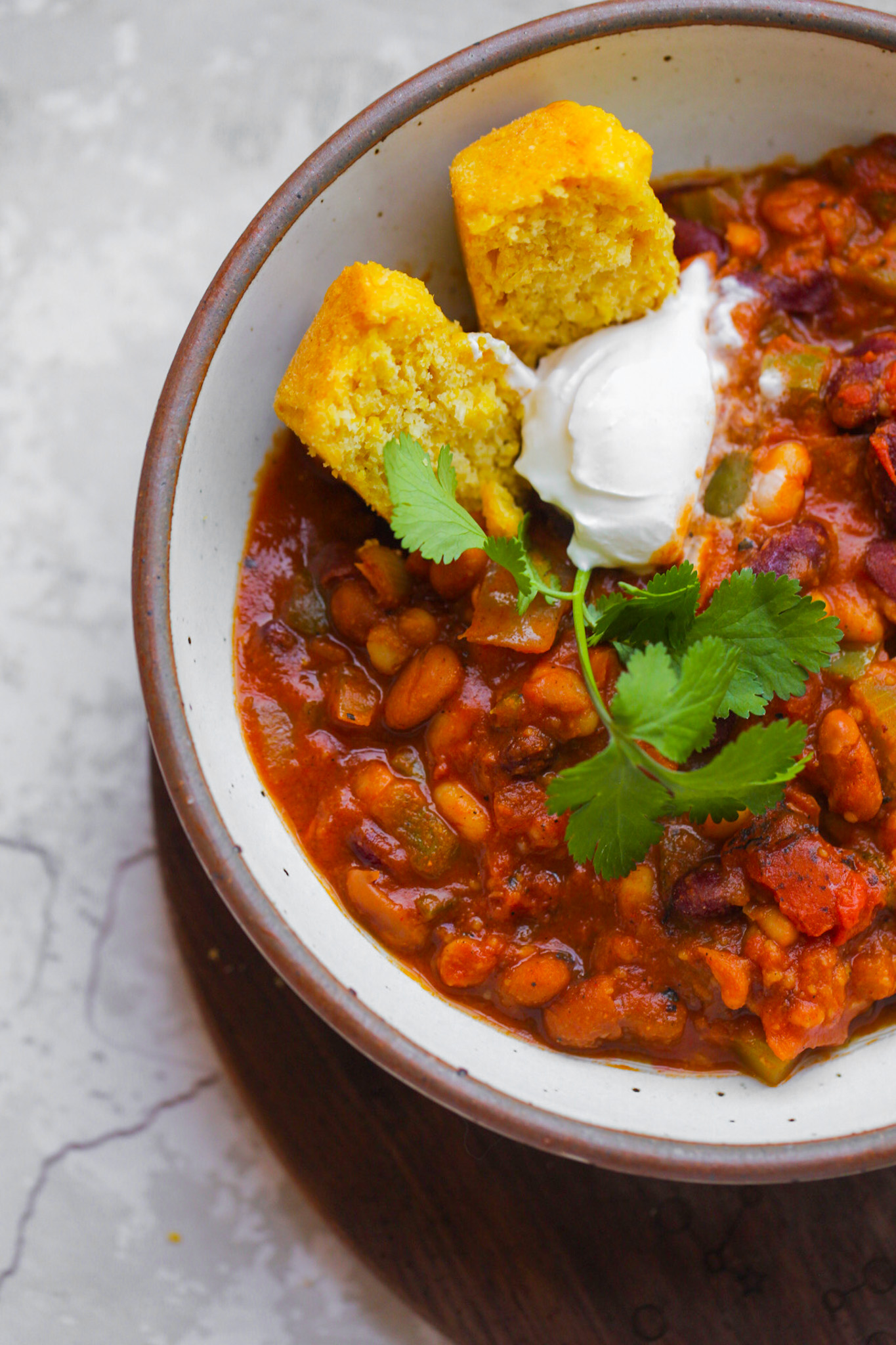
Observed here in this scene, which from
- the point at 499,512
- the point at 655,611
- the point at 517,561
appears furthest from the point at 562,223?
the point at 655,611

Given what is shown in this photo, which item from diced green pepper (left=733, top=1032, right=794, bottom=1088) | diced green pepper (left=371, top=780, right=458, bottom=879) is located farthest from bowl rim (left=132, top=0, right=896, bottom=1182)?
diced green pepper (left=371, top=780, right=458, bottom=879)

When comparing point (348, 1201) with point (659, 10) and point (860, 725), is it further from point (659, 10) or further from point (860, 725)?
point (659, 10)

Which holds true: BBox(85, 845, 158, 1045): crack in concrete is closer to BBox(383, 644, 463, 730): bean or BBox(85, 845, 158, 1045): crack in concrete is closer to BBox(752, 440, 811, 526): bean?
BBox(383, 644, 463, 730): bean

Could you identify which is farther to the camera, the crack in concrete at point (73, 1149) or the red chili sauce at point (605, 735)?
the crack in concrete at point (73, 1149)

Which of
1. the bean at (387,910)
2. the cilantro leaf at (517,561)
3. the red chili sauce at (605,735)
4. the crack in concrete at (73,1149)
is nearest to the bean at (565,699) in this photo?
the red chili sauce at (605,735)

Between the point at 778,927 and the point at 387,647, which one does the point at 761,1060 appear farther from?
the point at 387,647

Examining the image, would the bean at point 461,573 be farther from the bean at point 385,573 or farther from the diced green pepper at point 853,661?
the diced green pepper at point 853,661

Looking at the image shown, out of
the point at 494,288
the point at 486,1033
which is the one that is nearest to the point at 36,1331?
the point at 486,1033
